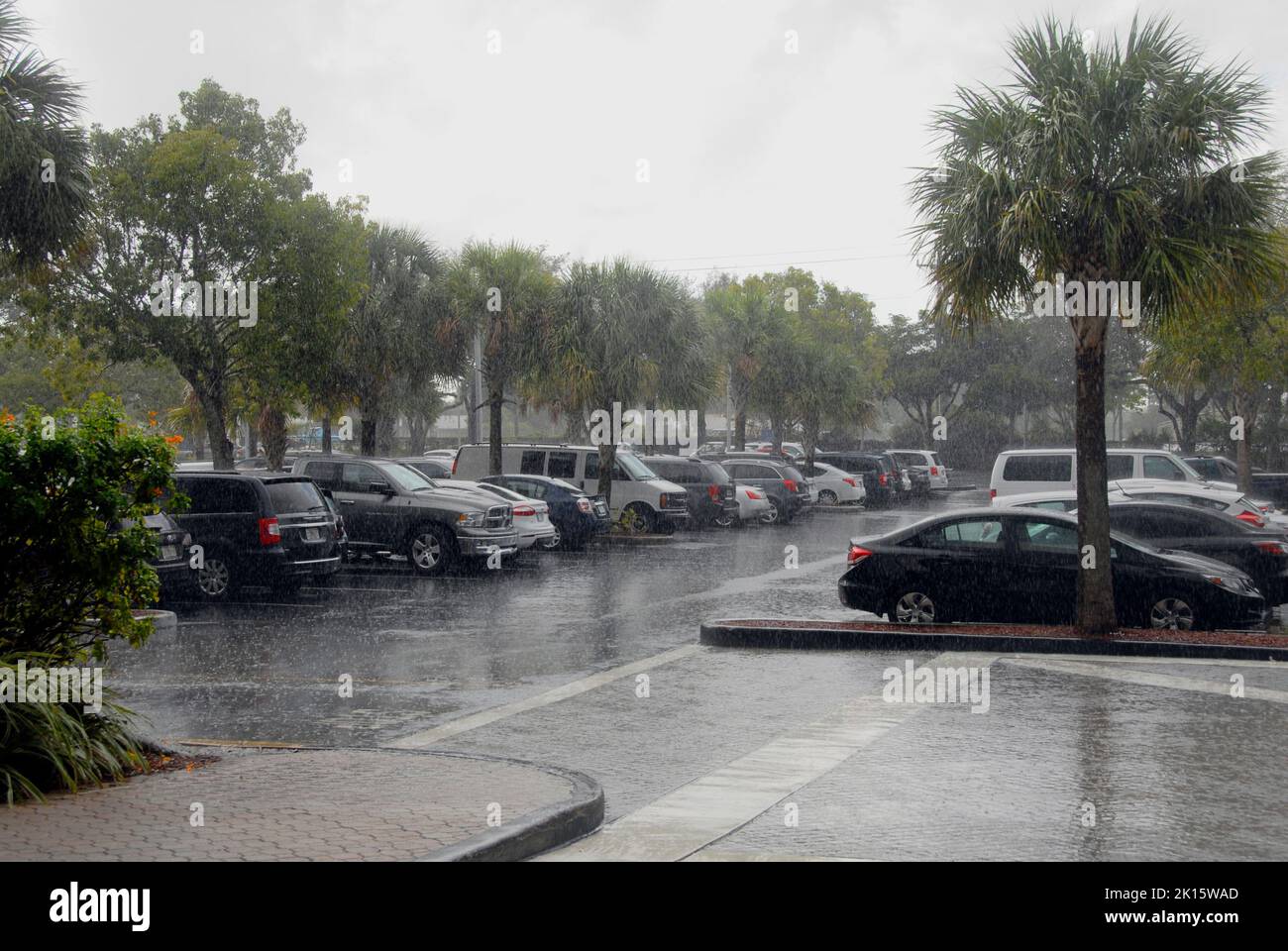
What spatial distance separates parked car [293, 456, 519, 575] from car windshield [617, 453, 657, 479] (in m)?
7.87

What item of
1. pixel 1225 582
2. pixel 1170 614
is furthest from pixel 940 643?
pixel 1225 582

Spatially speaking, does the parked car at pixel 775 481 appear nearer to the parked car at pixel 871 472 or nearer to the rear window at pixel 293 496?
the parked car at pixel 871 472

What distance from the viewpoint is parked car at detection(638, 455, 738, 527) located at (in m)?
31.6

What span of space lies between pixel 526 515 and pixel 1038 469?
10.3m

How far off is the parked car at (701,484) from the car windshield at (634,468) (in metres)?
0.98

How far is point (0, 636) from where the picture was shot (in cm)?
850

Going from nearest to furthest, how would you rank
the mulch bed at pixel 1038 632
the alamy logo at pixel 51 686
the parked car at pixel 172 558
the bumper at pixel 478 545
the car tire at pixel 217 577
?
1. the alamy logo at pixel 51 686
2. the mulch bed at pixel 1038 632
3. the parked car at pixel 172 558
4. the car tire at pixel 217 577
5. the bumper at pixel 478 545

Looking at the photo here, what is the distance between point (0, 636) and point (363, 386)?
22393 mm

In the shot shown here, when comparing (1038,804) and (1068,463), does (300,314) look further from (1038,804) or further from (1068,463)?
(1038,804)

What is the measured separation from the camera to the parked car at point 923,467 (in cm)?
4747
